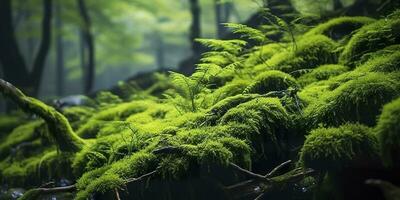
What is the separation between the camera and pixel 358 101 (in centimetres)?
362

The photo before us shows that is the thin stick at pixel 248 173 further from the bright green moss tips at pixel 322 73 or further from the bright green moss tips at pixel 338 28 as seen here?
the bright green moss tips at pixel 338 28

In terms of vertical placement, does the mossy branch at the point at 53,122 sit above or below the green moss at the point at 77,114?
above

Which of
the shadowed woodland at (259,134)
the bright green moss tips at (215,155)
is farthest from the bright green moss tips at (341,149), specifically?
the bright green moss tips at (215,155)

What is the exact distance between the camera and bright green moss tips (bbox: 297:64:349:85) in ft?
16.4

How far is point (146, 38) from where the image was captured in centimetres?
2853

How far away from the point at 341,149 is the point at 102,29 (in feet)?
52.1

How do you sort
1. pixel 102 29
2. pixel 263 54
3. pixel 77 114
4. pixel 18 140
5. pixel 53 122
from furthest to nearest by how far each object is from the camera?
pixel 102 29 < pixel 77 114 < pixel 18 140 < pixel 263 54 < pixel 53 122

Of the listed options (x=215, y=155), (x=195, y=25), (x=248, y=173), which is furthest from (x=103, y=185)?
(x=195, y=25)

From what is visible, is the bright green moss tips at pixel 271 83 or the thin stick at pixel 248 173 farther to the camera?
the bright green moss tips at pixel 271 83

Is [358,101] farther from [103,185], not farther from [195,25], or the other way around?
[195,25]

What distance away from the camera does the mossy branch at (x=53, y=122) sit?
17.6ft

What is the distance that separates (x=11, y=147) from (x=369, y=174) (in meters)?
6.29

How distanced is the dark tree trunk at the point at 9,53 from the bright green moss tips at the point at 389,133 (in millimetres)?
10155

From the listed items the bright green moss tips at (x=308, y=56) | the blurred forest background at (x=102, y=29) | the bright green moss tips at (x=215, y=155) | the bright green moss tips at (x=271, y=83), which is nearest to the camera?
the bright green moss tips at (x=215, y=155)
